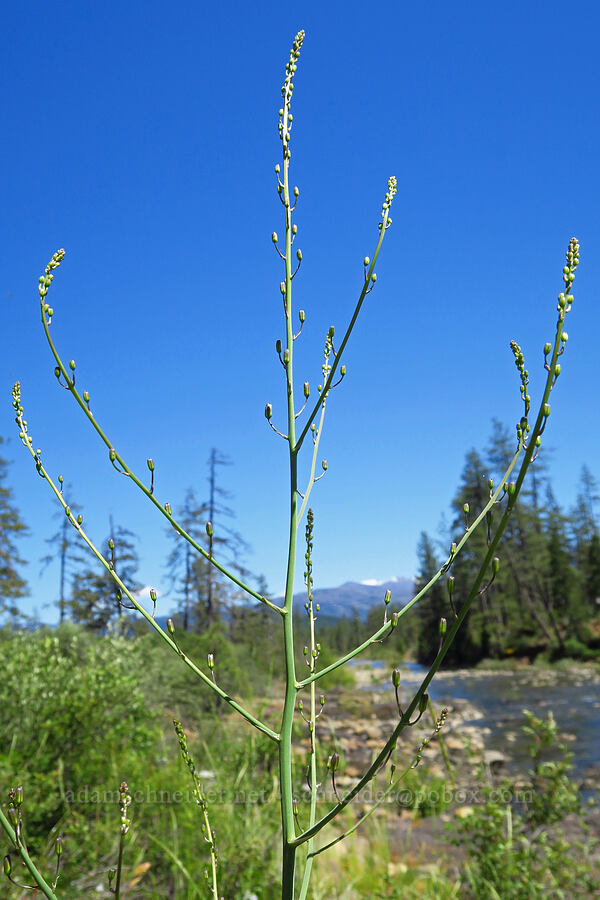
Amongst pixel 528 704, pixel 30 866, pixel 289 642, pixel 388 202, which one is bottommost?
pixel 528 704

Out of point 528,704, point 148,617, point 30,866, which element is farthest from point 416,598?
point 528,704

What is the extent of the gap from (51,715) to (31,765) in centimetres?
43

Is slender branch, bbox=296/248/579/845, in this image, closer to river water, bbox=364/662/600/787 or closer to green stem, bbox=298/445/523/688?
green stem, bbox=298/445/523/688

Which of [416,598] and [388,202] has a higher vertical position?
[388,202]

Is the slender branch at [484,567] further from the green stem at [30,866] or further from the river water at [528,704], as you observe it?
the river water at [528,704]

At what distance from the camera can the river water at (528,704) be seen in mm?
10008

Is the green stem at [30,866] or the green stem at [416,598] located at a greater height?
the green stem at [416,598]

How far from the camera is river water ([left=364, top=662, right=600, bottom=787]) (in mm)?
10008

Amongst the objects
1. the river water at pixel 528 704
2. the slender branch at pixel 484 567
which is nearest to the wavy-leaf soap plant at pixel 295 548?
the slender branch at pixel 484 567

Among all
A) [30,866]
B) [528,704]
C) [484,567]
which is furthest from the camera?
[528,704]

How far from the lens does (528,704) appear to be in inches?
616

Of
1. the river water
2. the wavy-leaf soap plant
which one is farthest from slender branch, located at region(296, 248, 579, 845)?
the river water

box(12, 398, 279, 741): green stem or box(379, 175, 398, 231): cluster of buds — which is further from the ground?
box(379, 175, 398, 231): cluster of buds

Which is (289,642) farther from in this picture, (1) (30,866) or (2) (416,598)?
(1) (30,866)
